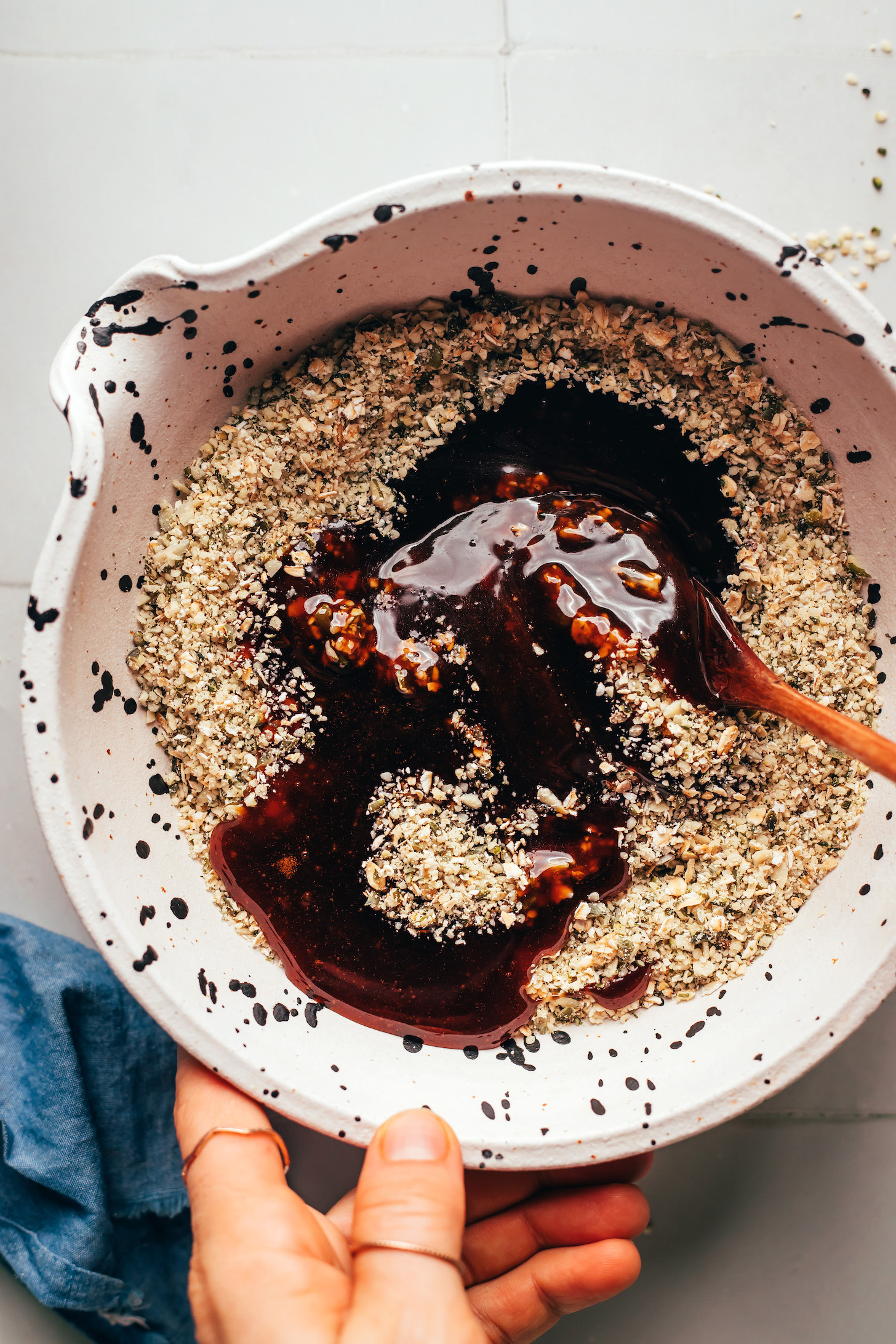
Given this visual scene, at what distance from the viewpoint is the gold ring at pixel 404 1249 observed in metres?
0.77

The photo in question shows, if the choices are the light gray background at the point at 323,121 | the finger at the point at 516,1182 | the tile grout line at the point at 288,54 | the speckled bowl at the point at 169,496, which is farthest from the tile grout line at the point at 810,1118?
the tile grout line at the point at 288,54

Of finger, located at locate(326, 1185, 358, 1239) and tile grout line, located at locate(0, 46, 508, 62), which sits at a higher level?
tile grout line, located at locate(0, 46, 508, 62)

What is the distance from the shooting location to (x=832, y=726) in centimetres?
87

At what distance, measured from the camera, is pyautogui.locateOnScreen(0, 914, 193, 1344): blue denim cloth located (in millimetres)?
1030

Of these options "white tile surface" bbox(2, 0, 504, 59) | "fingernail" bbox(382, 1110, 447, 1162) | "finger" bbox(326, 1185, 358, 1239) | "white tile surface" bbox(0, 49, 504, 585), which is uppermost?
"white tile surface" bbox(2, 0, 504, 59)

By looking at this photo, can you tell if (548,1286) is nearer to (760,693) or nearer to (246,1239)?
(246,1239)

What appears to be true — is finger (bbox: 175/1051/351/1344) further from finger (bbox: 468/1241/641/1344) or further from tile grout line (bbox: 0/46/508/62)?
tile grout line (bbox: 0/46/508/62)

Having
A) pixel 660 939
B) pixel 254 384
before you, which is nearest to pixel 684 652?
pixel 660 939

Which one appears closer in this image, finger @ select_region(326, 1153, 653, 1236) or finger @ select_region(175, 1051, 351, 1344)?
finger @ select_region(175, 1051, 351, 1344)

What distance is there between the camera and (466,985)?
3.31 ft

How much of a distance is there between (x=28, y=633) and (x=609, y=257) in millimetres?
745

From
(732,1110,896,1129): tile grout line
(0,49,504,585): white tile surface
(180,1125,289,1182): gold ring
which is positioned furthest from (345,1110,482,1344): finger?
(0,49,504,585): white tile surface

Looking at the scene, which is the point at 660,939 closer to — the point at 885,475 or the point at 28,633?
the point at 885,475

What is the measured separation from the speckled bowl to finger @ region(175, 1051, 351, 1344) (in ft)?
0.20
